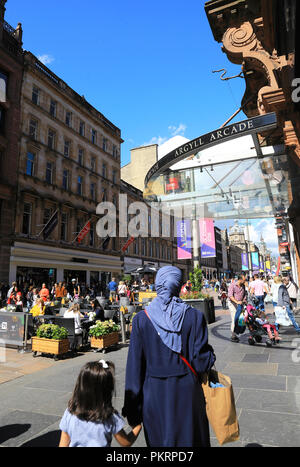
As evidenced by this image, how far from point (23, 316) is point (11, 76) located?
70.2ft

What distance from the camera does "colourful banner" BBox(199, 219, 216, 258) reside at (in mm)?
13329

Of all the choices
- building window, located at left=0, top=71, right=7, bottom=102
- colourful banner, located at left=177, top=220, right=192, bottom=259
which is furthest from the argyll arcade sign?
building window, located at left=0, top=71, right=7, bottom=102

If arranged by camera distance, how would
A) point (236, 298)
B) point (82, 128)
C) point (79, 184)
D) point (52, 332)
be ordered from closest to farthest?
point (52, 332) → point (236, 298) → point (79, 184) → point (82, 128)

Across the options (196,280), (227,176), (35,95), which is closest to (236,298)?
(227,176)

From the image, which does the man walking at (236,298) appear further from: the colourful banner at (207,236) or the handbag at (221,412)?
the handbag at (221,412)

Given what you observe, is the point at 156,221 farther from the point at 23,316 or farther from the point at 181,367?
the point at 181,367

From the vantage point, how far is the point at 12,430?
3.42m

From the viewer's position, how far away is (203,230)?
44.6 ft

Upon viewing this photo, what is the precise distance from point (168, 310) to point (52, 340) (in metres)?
5.98

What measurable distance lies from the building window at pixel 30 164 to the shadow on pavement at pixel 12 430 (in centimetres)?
2228

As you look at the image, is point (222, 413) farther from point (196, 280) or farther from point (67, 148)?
point (67, 148)

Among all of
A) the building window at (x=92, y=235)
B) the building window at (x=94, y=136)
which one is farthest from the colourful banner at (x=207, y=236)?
the building window at (x=94, y=136)
